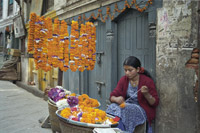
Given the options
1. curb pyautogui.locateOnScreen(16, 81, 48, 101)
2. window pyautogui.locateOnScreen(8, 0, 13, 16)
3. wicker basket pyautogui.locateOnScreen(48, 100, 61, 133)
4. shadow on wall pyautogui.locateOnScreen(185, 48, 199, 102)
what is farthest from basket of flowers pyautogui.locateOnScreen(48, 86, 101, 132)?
window pyautogui.locateOnScreen(8, 0, 13, 16)

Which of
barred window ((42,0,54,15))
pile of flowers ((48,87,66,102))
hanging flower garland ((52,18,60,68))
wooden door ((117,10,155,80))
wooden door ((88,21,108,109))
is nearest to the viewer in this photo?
pile of flowers ((48,87,66,102))

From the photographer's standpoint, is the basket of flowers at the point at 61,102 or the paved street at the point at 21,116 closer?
the basket of flowers at the point at 61,102

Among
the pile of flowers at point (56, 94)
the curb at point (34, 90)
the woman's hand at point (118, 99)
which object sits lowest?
the curb at point (34, 90)

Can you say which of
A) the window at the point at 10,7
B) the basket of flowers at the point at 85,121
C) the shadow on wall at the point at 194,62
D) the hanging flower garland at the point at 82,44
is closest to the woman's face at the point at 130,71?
the basket of flowers at the point at 85,121

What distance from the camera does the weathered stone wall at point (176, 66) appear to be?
11.0 ft

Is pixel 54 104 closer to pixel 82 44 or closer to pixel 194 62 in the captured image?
pixel 82 44

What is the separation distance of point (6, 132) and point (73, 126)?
2.75 m

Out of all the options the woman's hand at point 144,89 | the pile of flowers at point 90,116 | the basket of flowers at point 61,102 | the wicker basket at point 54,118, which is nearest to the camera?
the pile of flowers at point 90,116

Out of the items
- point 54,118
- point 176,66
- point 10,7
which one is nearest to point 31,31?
point 54,118

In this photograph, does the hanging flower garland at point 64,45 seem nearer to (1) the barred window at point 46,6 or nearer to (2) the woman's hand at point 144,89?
(2) the woman's hand at point 144,89

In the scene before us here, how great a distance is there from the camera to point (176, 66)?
3.58m

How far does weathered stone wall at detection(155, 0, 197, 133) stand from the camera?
11.0ft

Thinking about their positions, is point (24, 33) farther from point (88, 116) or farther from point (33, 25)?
point (88, 116)

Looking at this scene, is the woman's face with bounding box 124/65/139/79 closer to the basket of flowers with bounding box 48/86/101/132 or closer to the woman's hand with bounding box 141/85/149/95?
the woman's hand with bounding box 141/85/149/95
